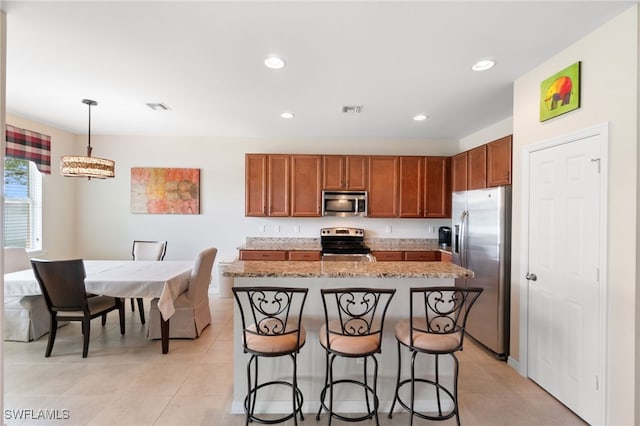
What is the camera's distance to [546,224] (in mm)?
2309

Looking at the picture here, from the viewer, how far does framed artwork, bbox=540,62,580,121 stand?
79.6 inches

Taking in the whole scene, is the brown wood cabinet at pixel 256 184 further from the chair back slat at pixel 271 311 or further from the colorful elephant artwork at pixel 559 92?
the colorful elephant artwork at pixel 559 92

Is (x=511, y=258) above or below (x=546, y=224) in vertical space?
below

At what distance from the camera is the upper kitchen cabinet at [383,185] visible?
15.1 ft

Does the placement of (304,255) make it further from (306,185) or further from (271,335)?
(271,335)

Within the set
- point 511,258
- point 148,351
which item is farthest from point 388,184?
point 148,351

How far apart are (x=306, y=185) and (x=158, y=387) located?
10.2 ft

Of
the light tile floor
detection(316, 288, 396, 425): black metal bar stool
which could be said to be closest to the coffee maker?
the light tile floor

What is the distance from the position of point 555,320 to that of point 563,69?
6.24ft

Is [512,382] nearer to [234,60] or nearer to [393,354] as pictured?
[393,354]

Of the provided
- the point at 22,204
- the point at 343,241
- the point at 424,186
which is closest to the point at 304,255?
the point at 343,241

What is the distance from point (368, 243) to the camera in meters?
4.83

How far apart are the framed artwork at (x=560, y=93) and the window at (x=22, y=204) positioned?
6076 millimetres

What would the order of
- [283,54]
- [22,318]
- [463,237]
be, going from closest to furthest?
[283,54]
[22,318]
[463,237]
